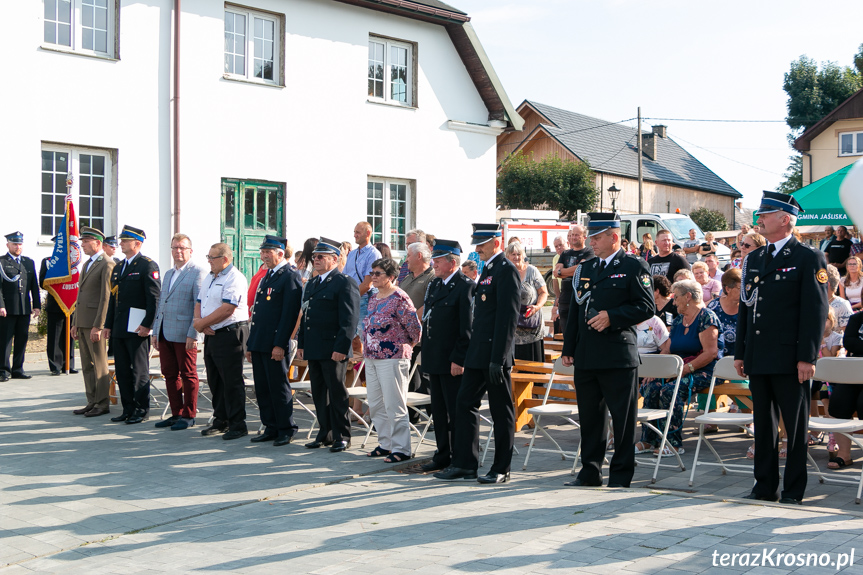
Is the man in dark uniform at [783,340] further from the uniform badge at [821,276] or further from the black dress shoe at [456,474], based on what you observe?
the black dress shoe at [456,474]


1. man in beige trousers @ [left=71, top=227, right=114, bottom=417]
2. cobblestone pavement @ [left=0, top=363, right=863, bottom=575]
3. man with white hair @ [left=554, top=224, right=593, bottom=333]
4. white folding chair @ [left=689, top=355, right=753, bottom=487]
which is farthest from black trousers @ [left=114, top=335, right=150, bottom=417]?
white folding chair @ [left=689, top=355, right=753, bottom=487]

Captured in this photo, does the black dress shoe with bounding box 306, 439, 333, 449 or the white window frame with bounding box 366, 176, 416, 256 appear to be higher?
the white window frame with bounding box 366, 176, 416, 256

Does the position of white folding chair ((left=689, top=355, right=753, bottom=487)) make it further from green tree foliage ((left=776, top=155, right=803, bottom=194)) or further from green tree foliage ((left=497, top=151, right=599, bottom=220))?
green tree foliage ((left=776, top=155, right=803, bottom=194))

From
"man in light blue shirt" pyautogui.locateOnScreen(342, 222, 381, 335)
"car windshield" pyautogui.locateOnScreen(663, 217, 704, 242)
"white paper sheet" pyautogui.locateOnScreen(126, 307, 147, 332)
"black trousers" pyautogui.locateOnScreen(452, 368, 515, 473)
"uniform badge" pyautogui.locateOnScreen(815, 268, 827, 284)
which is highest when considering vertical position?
"car windshield" pyautogui.locateOnScreen(663, 217, 704, 242)

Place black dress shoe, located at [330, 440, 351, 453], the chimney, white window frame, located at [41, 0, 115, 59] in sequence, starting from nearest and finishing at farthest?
black dress shoe, located at [330, 440, 351, 453], white window frame, located at [41, 0, 115, 59], the chimney

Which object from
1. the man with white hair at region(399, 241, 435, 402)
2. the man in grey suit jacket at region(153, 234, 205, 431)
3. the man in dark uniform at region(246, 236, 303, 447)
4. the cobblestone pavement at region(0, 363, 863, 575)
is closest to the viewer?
the cobblestone pavement at region(0, 363, 863, 575)

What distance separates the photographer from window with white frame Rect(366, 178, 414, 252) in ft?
66.4

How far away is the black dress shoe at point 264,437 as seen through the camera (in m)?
9.08

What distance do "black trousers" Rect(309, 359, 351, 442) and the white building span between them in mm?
8921

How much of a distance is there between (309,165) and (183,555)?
1426 centimetres

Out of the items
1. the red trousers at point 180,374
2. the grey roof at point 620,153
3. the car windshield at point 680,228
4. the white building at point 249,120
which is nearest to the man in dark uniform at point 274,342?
the red trousers at point 180,374

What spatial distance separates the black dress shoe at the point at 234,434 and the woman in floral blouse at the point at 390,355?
1777mm

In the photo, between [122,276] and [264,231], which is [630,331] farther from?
[264,231]

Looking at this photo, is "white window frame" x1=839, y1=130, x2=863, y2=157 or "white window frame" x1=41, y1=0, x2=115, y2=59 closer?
"white window frame" x1=41, y1=0, x2=115, y2=59
